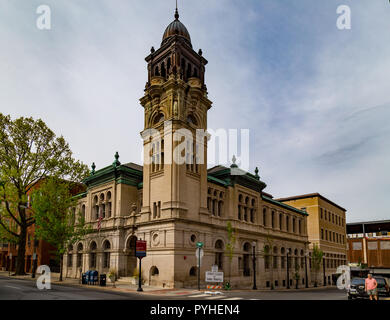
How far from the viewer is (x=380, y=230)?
89.9m

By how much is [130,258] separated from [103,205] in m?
8.26

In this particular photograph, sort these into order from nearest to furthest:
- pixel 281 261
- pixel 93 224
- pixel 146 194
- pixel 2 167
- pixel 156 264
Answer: pixel 156 264
pixel 146 194
pixel 2 167
pixel 93 224
pixel 281 261

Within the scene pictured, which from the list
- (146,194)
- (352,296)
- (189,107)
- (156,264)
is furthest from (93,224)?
(352,296)

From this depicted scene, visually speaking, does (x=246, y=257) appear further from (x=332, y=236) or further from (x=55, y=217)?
(x=332, y=236)

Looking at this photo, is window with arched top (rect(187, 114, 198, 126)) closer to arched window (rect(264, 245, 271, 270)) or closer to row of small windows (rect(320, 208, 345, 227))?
arched window (rect(264, 245, 271, 270))

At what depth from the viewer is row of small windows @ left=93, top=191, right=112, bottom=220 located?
140 feet

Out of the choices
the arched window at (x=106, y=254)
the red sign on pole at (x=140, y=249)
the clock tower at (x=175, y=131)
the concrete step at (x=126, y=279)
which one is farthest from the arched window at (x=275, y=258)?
the red sign on pole at (x=140, y=249)

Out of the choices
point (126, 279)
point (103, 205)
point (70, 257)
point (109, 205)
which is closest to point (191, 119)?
point (109, 205)

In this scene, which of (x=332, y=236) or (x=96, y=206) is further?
(x=332, y=236)

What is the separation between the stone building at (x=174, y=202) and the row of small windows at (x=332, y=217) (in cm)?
2514

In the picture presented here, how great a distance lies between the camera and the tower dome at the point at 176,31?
4188 cm

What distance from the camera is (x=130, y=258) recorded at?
39.7m

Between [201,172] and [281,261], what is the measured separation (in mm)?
22855
